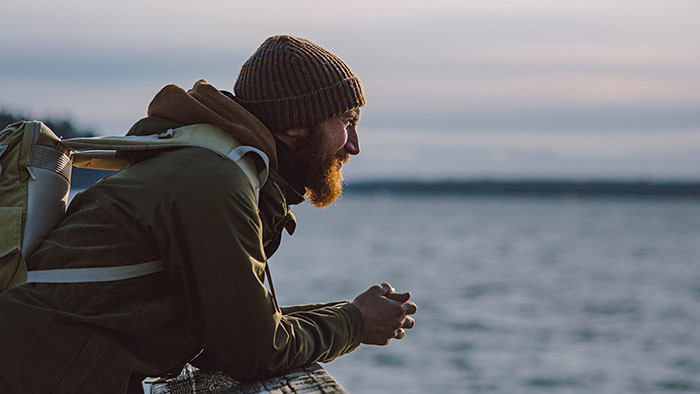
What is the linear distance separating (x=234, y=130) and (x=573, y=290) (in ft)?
112

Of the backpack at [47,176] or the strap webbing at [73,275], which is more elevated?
the backpack at [47,176]

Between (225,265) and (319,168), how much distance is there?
67 centimetres

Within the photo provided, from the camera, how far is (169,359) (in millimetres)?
2486

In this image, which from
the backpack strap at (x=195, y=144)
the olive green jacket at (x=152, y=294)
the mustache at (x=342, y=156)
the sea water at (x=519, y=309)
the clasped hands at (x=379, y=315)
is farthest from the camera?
the sea water at (x=519, y=309)

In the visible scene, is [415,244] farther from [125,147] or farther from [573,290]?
[125,147]

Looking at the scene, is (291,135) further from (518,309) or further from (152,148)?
(518,309)

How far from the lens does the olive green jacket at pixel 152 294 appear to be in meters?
2.29

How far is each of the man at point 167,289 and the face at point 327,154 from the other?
24 cm

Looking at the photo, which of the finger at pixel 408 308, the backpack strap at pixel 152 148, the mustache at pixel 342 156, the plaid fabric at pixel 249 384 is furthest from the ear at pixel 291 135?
the plaid fabric at pixel 249 384

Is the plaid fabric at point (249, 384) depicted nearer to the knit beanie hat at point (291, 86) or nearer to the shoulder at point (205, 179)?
the shoulder at point (205, 179)

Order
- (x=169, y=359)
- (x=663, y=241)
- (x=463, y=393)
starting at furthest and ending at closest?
1. (x=663, y=241)
2. (x=463, y=393)
3. (x=169, y=359)

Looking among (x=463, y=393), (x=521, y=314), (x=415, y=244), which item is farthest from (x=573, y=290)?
(x=415, y=244)

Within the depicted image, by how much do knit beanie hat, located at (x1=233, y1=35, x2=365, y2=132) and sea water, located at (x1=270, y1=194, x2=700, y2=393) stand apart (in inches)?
25.4

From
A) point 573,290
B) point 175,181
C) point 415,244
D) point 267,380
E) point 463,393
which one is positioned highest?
point 175,181
